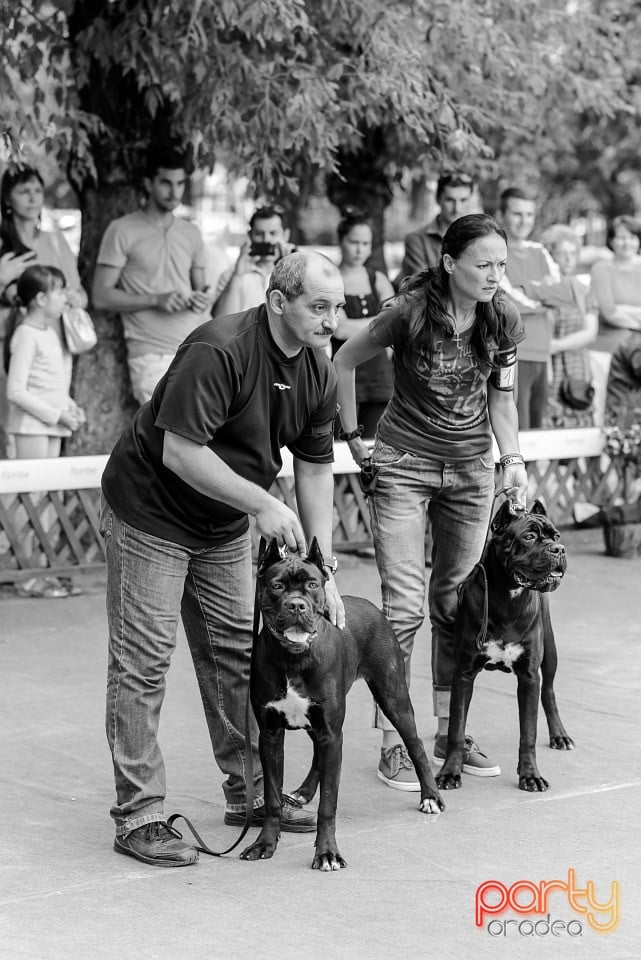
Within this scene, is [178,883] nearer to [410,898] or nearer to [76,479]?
[410,898]

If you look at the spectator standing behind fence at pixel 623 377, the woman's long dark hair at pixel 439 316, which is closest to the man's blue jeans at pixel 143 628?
the woman's long dark hair at pixel 439 316

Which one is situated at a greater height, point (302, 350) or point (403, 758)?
point (302, 350)

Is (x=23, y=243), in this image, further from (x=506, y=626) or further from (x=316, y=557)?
(x=316, y=557)

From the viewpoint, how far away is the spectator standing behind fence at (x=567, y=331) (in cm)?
1114

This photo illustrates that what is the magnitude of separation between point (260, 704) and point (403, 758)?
3.57ft

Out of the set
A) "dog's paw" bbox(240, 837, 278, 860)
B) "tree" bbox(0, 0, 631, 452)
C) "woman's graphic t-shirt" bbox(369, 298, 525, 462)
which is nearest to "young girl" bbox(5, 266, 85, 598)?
"tree" bbox(0, 0, 631, 452)

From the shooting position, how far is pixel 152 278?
32.2ft

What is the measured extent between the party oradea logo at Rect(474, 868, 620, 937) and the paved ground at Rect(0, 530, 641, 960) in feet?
0.04

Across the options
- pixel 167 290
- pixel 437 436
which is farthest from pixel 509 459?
pixel 167 290

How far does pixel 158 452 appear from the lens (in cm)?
469

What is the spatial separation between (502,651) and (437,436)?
2.80ft

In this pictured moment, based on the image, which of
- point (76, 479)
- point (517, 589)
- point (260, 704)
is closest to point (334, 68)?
point (76, 479)

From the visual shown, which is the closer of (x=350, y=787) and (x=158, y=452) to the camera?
(x=158, y=452)

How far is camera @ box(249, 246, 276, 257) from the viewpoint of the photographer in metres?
9.98
